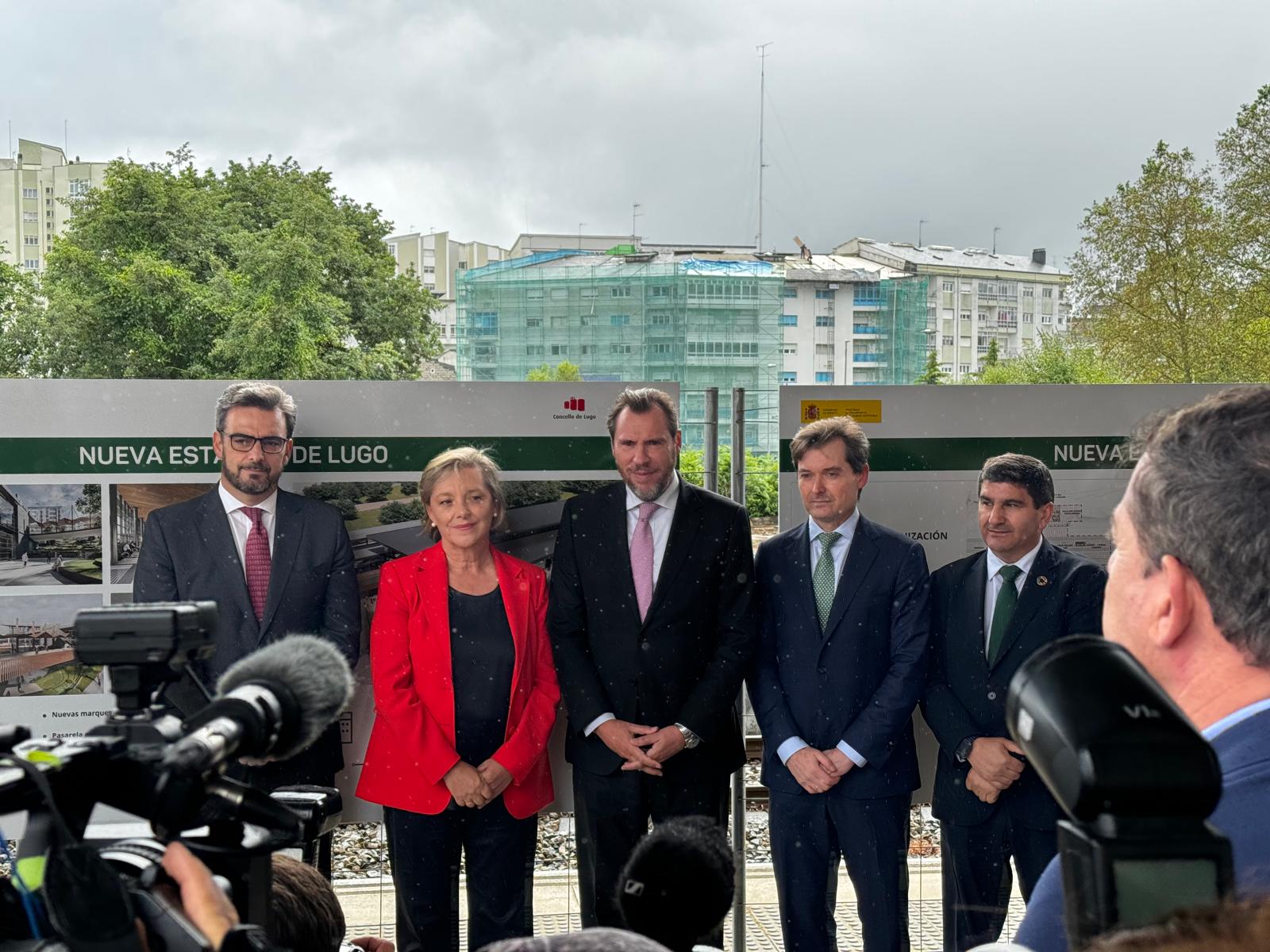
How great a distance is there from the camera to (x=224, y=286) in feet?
134

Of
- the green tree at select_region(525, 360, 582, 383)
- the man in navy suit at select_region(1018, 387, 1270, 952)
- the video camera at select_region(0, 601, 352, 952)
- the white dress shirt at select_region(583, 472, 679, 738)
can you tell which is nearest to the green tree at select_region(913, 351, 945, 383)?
the green tree at select_region(525, 360, 582, 383)

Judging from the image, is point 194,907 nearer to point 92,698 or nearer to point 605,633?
point 605,633

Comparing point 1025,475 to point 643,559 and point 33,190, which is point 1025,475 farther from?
point 33,190

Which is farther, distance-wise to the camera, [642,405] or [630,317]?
[630,317]

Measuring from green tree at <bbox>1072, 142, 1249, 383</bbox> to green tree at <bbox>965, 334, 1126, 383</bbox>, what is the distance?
53.3ft

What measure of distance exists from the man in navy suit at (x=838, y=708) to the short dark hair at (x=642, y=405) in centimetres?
67

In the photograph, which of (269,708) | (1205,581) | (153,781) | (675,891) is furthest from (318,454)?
(1205,581)

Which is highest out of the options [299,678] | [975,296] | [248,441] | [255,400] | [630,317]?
[975,296]

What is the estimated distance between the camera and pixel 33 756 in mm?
1191

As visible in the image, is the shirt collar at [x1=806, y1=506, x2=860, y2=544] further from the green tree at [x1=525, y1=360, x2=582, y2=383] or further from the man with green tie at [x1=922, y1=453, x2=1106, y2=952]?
the green tree at [x1=525, y1=360, x2=582, y2=383]

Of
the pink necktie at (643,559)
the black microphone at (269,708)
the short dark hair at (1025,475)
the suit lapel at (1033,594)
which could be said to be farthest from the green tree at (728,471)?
the black microphone at (269,708)

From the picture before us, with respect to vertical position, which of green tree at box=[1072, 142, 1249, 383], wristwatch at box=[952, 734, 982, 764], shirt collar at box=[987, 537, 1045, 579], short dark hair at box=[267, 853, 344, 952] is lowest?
wristwatch at box=[952, 734, 982, 764]

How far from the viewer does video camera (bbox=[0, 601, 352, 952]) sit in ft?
3.71

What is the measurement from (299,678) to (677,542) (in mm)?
3225
